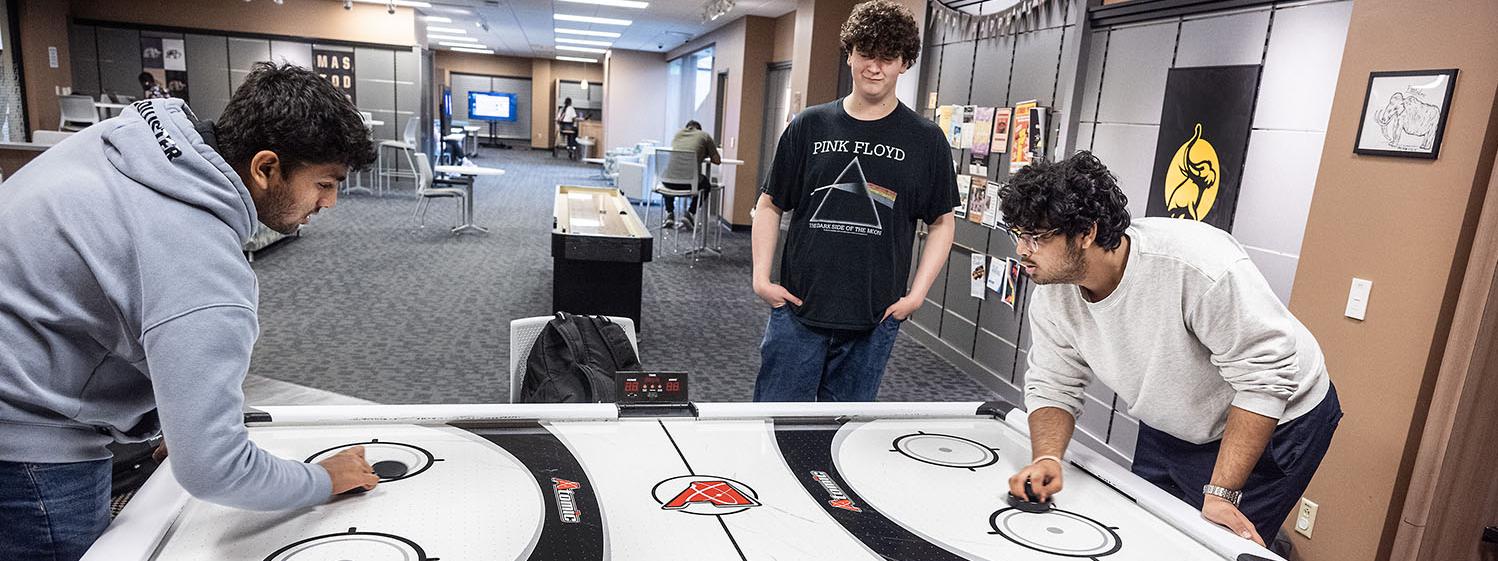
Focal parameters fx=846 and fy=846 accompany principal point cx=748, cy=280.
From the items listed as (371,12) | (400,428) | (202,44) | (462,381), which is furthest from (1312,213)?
(202,44)

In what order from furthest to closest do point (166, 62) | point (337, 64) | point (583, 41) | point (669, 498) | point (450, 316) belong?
point (583, 41)
point (337, 64)
point (166, 62)
point (450, 316)
point (669, 498)

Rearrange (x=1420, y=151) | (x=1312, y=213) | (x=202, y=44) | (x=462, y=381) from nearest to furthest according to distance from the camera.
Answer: (x=1420, y=151) → (x=1312, y=213) → (x=462, y=381) → (x=202, y=44)

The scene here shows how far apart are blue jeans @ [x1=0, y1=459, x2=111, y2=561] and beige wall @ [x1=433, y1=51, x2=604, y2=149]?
2222cm

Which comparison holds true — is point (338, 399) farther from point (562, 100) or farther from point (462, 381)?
point (562, 100)

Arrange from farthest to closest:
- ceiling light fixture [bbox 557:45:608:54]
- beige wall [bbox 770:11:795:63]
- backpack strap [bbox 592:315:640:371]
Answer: ceiling light fixture [bbox 557:45:608:54]
beige wall [bbox 770:11:795:63]
backpack strap [bbox 592:315:640:371]

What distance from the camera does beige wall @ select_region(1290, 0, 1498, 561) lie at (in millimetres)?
2088

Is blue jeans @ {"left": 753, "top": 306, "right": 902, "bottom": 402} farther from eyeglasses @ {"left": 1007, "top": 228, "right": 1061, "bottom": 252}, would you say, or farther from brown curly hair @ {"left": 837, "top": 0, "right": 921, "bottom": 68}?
eyeglasses @ {"left": 1007, "top": 228, "right": 1061, "bottom": 252}

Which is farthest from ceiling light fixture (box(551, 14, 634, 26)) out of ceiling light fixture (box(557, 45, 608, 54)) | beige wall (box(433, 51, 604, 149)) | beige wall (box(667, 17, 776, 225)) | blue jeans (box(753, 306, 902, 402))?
beige wall (box(433, 51, 604, 149))

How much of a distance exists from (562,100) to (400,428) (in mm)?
22328

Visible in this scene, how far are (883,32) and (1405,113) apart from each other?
1.41 metres

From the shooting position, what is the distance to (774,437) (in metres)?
1.61

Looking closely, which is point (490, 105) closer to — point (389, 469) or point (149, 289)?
point (389, 469)

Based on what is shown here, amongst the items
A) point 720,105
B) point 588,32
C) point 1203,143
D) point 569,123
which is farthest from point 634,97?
point 1203,143

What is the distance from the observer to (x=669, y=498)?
1.32m
